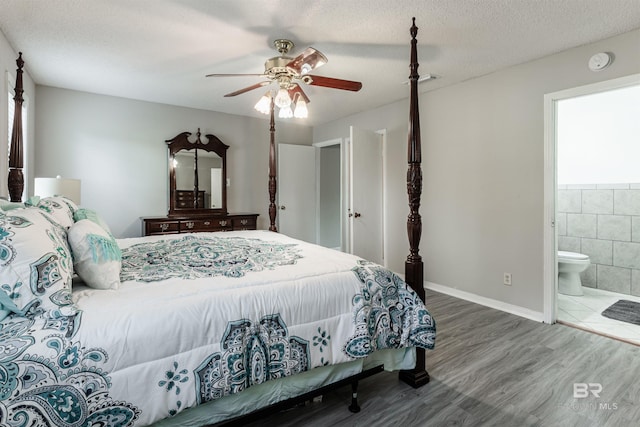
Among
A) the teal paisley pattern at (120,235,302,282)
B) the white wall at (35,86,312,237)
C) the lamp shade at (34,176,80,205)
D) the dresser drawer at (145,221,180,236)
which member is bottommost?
the teal paisley pattern at (120,235,302,282)

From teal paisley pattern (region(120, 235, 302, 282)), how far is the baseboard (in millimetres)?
2234

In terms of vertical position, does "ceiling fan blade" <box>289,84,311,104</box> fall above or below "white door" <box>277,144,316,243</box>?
above

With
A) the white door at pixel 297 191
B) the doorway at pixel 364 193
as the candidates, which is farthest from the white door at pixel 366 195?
the white door at pixel 297 191

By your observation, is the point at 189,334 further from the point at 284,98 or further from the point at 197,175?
the point at 197,175

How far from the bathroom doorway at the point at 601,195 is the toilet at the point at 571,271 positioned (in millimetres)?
123

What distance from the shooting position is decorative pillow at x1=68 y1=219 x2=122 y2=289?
1.46 metres

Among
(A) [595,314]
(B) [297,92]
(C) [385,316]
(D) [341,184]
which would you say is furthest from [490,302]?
(B) [297,92]

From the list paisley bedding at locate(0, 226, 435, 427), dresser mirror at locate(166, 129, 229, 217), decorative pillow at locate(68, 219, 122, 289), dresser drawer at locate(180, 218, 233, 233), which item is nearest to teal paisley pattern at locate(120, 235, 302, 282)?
paisley bedding at locate(0, 226, 435, 427)

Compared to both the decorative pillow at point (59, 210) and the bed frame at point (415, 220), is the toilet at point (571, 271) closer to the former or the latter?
the bed frame at point (415, 220)

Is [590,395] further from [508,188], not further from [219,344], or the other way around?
[219,344]

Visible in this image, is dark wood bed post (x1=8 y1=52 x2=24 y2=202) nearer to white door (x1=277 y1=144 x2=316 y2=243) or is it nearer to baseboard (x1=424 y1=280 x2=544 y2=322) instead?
white door (x1=277 y1=144 x2=316 y2=243)

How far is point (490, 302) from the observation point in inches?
135

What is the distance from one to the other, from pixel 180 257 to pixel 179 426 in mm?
976

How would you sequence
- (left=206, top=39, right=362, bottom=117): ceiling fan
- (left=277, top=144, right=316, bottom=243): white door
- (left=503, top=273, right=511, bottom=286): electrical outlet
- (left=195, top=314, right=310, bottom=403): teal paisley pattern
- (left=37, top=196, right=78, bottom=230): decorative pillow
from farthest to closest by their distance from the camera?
1. (left=277, top=144, right=316, bottom=243): white door
2. (left=503, top=273, right=511, bottom=286): electrical outlet
3. (left=206, top=39, right=362, bottom=117): ceiling fan
4. (left=37, top=196, right=78, bottom=230): decorative pillow
5. (left=195, top=314, right=310, bottom=403): teal paisley pattern
